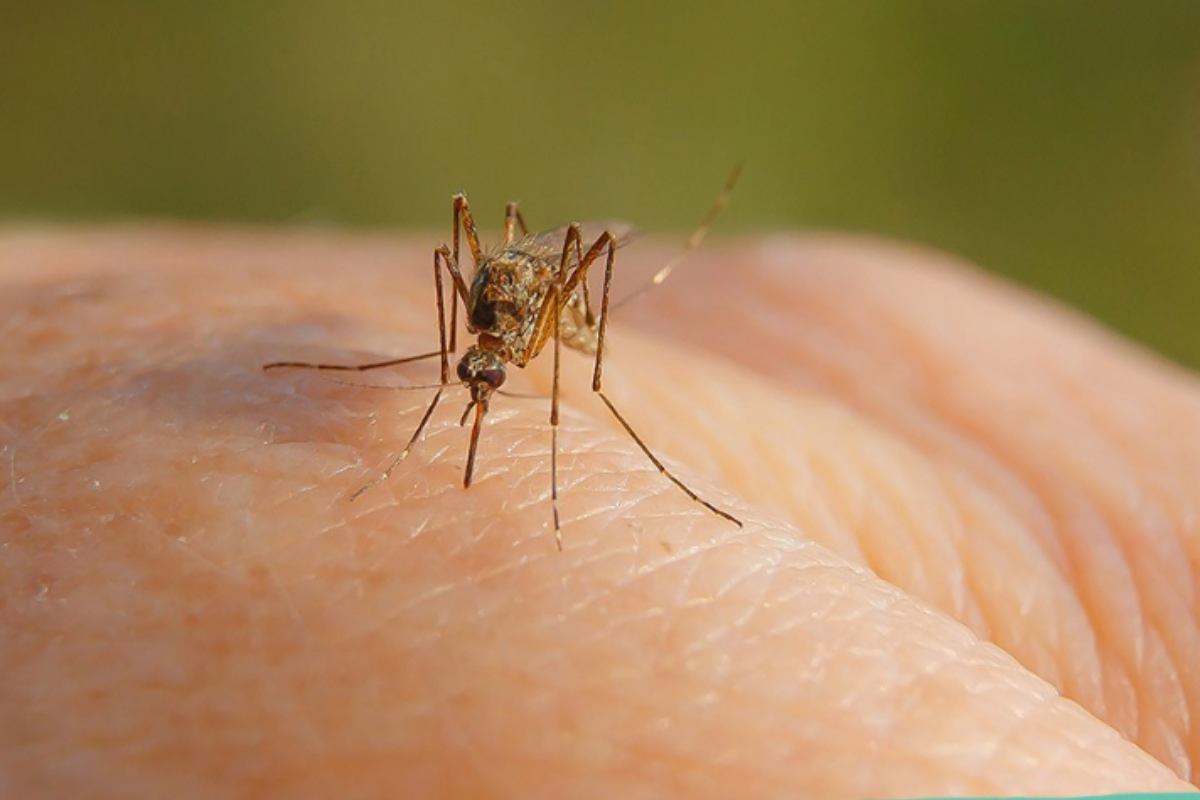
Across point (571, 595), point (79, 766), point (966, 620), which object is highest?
point (571, 595)

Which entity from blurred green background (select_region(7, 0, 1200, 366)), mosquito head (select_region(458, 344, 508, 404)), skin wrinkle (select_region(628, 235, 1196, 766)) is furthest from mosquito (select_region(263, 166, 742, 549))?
blurred green background (select_region(7, 0, 1200, 366))

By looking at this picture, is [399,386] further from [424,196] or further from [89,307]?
[424,196]

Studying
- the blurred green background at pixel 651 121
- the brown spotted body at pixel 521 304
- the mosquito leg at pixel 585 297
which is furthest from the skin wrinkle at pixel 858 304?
the blurred green background at pixel 651 121

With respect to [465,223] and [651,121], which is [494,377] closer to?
[465,223]

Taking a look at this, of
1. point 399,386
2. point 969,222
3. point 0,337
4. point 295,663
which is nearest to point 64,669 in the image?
point 295,663

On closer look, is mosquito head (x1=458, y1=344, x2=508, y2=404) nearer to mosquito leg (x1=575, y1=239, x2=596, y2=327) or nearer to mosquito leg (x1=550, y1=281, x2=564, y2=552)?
mosquito leg (x1=550, y1=281, x2=564, y2=552)

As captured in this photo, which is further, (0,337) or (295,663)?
(0,337)
